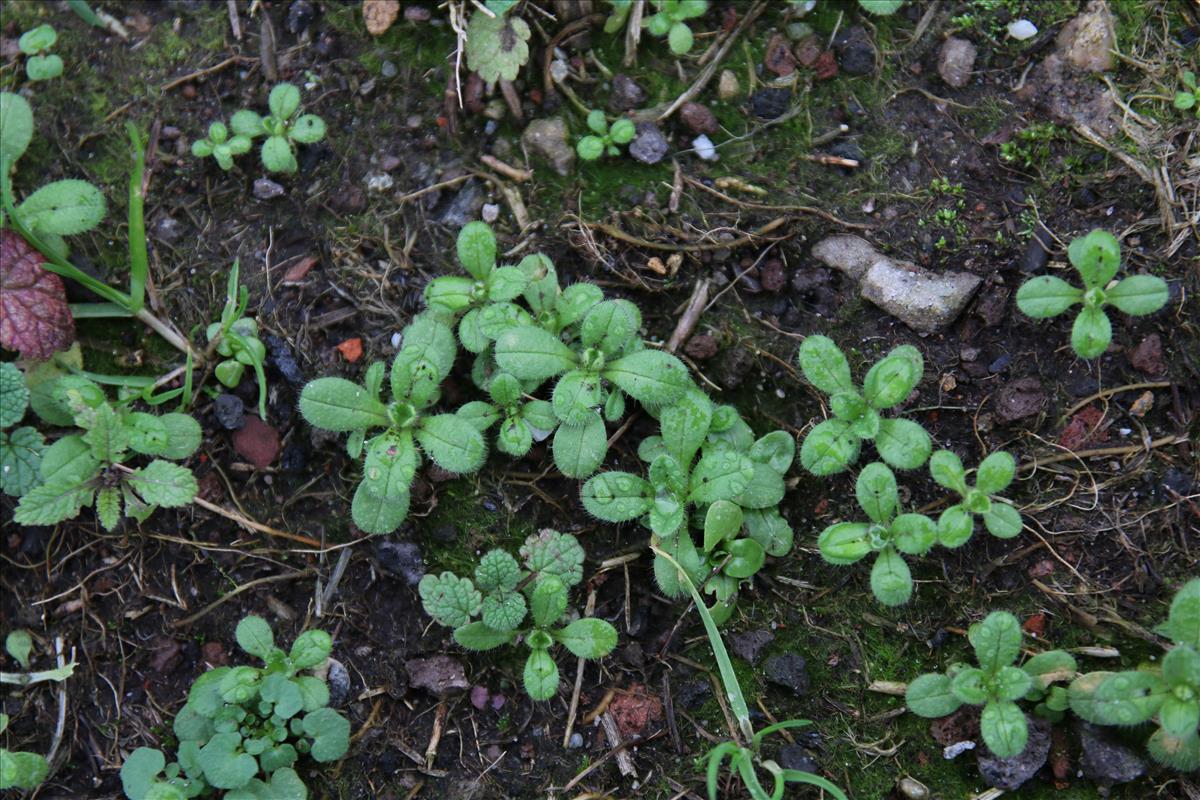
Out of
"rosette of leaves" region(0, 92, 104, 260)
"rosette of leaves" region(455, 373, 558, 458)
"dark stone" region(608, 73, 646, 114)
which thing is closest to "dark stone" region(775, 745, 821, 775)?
"rosette of leaves" region(455, 373, 558, 458)

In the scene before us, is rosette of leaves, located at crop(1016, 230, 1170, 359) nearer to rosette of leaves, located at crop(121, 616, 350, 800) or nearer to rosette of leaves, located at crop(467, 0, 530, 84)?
rosette of leaves, located at crop(467, 0, 530, 84)

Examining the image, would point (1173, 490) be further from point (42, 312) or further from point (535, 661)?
point (42, 312)

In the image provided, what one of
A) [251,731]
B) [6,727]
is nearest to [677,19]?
[251,731]

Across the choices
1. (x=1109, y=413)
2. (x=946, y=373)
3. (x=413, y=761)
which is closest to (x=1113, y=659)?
(x=1109, y=413)

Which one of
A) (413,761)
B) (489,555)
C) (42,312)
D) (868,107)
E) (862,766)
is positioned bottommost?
(413,761)

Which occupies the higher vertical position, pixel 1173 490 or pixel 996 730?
pixel 1173 490

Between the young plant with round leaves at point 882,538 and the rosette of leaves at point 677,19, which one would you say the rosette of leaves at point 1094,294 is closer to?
the young plant with round leaves at point 882,538

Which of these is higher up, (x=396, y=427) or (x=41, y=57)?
(x=41, y=57)

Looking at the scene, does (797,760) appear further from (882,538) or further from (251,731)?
(251,731)
